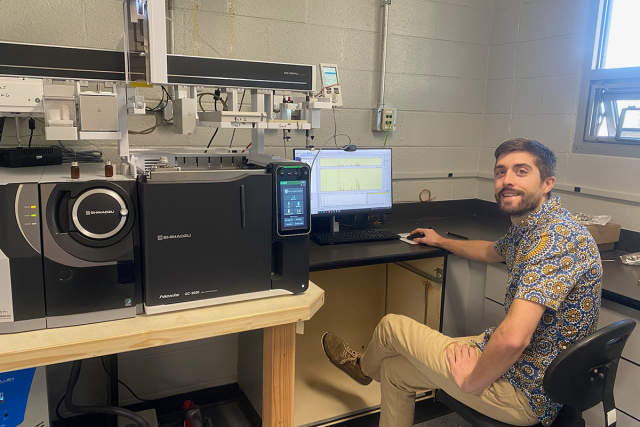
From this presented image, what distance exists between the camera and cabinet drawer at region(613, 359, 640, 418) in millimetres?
1653

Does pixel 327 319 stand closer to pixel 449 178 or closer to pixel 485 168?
pixel 449 178

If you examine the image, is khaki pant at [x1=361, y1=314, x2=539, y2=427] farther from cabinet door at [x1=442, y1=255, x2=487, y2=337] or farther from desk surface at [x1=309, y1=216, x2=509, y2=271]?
cabinet door at [x1=442, y1=255, x2=487, y2=337]

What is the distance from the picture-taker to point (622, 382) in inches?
66.8

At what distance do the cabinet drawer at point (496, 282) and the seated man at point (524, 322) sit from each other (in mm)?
337

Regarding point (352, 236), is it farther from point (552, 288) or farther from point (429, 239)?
point (552, 288)

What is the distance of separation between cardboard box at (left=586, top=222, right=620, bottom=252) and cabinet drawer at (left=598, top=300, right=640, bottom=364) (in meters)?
0.48

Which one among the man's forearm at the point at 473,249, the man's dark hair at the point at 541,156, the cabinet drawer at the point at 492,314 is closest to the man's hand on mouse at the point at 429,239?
the man's forearm at the point at 473,249

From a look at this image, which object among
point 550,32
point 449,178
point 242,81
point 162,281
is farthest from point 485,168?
point 162,281

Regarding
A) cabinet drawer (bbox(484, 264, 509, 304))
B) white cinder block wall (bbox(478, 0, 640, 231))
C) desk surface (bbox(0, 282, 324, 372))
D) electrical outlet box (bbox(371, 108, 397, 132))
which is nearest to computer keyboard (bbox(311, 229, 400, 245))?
cabinet drawer (bbox(484, 264, 509, 304))

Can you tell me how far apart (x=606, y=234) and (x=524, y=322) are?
1106 mm

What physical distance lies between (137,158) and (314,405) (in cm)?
142

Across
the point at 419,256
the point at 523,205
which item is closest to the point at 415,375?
the point at 419,256

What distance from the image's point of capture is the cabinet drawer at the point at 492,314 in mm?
2144

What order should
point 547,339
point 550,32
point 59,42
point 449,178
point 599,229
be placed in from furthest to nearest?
point 449,178 → point 550,32 → point 599,229 → point 59,42 → point 547,339
